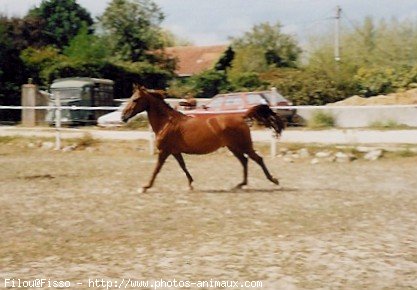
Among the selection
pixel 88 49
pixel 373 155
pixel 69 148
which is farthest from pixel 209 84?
pixel 373 155

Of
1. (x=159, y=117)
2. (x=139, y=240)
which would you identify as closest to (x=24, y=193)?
(x=159, y=117)

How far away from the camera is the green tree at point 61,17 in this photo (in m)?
65.8

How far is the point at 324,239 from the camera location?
665 cm

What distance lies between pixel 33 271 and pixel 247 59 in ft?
138

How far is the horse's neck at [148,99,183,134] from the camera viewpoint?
10.2m

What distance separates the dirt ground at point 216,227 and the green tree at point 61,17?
180 feet

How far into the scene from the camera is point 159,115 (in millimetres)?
10281

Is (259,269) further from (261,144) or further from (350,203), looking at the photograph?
(261,144)

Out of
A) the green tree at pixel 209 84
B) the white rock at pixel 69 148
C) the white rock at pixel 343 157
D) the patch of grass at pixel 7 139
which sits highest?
the green tree at pixel 209 84

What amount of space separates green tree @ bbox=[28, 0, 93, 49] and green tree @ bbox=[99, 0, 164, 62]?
18214 mm

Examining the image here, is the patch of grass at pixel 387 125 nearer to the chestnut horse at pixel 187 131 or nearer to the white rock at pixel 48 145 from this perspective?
the white rock at pixel 48 145

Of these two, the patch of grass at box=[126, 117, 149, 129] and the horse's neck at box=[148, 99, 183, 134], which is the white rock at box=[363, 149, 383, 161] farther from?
the patch of grass at box=[126, 117, 149, 129]

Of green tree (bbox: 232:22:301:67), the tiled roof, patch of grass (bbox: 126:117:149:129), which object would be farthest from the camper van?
the tiled roof

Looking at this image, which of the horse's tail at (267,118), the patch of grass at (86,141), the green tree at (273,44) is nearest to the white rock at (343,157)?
the horse's tail at (267,118)
